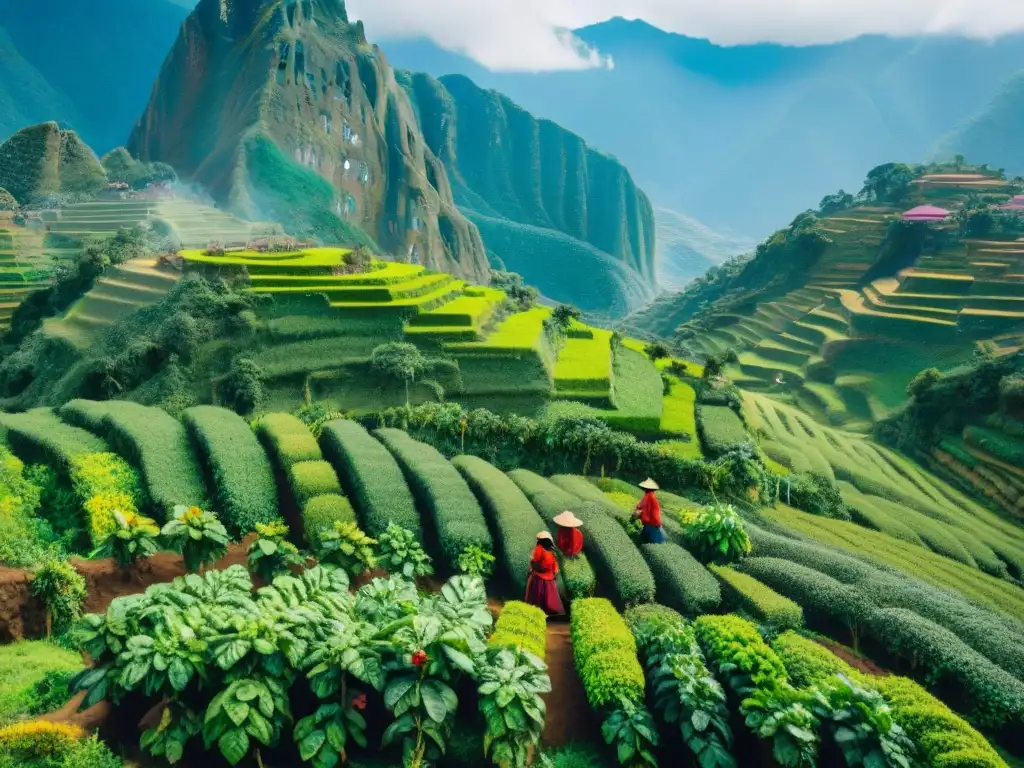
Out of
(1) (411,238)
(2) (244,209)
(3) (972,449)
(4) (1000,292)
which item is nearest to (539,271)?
(1) (411,238)

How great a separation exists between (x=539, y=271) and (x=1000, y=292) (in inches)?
5025

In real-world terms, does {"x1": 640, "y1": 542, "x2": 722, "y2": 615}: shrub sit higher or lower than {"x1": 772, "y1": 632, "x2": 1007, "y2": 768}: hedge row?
lower

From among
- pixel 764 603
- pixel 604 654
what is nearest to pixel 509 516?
pixel 604 654

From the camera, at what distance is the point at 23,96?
14550 centimetres

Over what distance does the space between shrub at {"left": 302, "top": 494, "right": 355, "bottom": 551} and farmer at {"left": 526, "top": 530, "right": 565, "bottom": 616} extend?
4067mm

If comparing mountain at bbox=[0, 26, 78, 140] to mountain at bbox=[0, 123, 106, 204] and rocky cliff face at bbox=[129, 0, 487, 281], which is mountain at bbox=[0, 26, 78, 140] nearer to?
rocky cliff face at bbox=[129, 0, 487, 281]

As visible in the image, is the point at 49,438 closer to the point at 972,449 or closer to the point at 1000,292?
the point at 972,449

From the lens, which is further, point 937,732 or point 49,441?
point 49,441

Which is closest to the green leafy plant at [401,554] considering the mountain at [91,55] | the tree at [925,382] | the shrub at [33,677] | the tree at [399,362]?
the shrub at [33,677]

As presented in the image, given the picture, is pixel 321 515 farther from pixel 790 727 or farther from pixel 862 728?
pixel 862 728

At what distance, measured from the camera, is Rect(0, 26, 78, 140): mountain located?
138 metres

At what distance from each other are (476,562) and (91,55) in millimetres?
209942

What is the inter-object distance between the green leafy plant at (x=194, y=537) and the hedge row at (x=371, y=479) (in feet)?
10.6

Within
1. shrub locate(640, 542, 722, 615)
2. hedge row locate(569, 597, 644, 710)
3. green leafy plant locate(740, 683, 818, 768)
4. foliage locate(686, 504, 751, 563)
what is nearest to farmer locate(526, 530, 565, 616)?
hedge row locate(569, 597, 644, 710)
